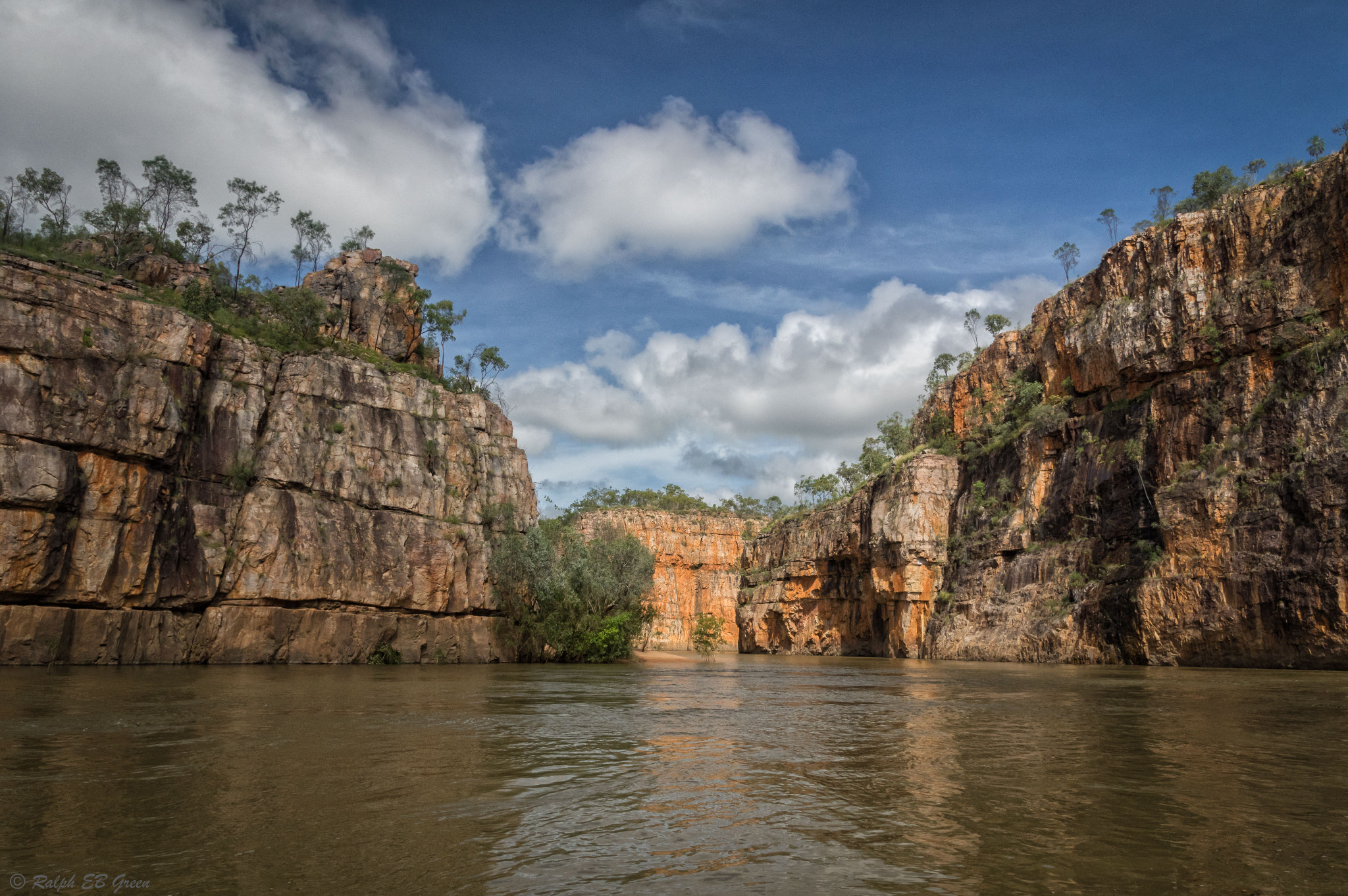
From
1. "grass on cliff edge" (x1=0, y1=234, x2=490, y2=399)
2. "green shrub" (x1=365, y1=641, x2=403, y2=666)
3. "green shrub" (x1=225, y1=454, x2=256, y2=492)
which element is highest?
"grass on cliff edge" (x1=0, y1=234, x2=490, y2=399)

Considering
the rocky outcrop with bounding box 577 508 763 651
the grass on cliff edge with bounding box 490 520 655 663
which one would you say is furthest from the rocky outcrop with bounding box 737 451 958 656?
the grass on cliff edge with bounding box 490 520 655 663

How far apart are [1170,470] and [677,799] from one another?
46.0 m

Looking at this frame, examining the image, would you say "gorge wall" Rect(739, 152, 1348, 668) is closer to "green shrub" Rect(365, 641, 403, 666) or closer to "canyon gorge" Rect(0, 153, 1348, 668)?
"canyon gorge" Rect(0, 153, 1348, 668)

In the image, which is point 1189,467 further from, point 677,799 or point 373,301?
point 373,301

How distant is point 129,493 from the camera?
38.5 m

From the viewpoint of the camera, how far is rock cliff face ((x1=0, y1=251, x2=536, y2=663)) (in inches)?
1401

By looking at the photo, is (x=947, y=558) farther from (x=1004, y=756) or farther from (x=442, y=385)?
(x=1004, y=756)

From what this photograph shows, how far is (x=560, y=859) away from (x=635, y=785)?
124 inches

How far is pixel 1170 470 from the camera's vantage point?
4381cm

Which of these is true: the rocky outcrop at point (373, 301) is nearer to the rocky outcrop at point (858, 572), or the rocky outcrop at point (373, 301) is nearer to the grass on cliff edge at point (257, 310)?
the grass on cliff edge at point (257, 310)

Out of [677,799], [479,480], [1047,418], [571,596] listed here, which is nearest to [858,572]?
[1047,418]

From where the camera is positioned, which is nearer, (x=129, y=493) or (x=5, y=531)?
(x=5, y=531)

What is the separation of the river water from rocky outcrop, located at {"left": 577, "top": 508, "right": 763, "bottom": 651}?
101 m

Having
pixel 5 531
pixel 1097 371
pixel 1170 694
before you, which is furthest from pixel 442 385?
pixel 1170 694
